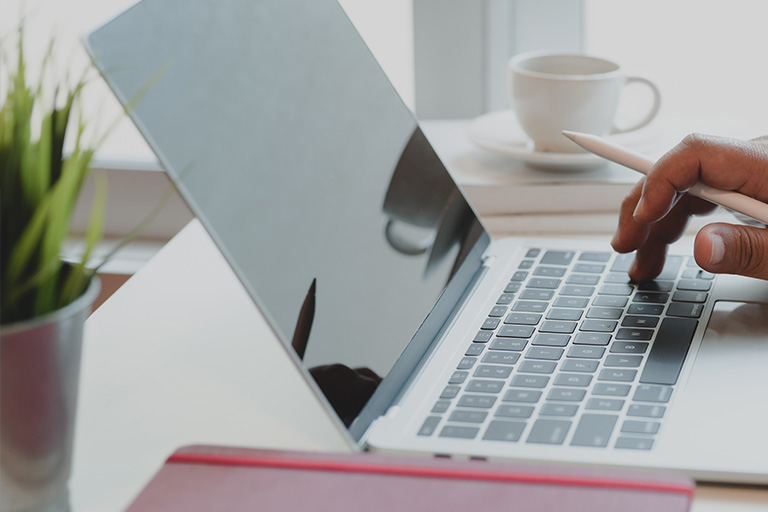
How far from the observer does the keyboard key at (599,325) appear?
24.2 inches

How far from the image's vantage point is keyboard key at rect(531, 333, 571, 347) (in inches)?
23.4

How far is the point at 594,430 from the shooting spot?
1.59 feet

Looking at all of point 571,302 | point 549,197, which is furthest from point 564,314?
point 549,197

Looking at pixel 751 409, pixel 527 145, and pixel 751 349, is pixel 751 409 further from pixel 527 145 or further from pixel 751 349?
pixel 527 145

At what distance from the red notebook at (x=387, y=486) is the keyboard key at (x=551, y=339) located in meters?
0.17

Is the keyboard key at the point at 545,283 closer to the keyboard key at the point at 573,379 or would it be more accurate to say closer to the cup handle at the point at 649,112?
the keyboard key at the point at 573,379

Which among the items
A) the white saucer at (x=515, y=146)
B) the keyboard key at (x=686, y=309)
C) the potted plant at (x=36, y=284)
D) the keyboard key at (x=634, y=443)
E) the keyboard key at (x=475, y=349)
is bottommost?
the potted plant at (x=36, y=284)

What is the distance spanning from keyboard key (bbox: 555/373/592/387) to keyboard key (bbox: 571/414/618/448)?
4 centimetres

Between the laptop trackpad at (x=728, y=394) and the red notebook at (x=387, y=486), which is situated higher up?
the laptop trackpad at (x=728, y=394)

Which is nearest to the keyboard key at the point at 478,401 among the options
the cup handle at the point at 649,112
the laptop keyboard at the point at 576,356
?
the laptop keyboard at the point at 576,356

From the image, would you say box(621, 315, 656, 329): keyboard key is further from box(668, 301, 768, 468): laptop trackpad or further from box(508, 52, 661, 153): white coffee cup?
box(508, 52, 661, 153): white coffee cup

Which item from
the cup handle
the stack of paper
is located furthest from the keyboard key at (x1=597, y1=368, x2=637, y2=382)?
the cup handle

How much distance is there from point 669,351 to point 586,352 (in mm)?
53

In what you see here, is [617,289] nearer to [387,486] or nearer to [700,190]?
[700,190]
